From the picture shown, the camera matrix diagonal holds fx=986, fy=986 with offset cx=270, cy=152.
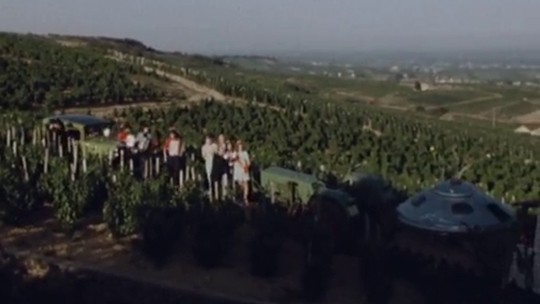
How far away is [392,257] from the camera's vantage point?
13.5 m

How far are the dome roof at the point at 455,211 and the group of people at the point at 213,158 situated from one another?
124 inches

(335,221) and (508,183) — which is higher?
(335,221)

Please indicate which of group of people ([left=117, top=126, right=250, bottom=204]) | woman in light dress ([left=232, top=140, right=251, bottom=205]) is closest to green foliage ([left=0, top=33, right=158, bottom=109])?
group of people ([left=117, top=126, right=250, bottom=204])

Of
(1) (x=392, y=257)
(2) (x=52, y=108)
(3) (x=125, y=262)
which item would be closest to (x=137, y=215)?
(3) (x=125, y=262)

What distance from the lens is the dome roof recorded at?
1392 centimetres

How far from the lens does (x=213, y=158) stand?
17.5 metres

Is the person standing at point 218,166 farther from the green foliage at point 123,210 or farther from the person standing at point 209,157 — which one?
the green foliage at point 123,210

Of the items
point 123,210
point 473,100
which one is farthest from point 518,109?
point 123,210

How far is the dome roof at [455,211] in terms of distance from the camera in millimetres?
13922

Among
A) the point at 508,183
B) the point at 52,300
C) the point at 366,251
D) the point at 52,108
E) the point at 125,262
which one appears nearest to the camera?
the point at 52,300

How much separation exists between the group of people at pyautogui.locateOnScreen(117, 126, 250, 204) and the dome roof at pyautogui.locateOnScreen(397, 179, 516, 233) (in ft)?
10.3

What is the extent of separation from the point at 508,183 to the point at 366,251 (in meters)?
13.5

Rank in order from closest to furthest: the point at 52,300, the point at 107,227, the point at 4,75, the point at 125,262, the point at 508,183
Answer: the point at 52,300 → the point at 125,262 → the point at 107,227 → the point at 508,183 → the point at 4,75

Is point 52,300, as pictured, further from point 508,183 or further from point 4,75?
point 4,75
